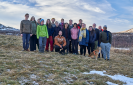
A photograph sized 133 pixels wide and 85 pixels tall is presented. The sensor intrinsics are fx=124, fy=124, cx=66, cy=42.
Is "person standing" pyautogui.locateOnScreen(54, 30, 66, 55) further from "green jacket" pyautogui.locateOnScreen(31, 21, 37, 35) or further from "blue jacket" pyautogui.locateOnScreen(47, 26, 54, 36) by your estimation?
"green jacket" pyautogui.locateOnScreen(31, 21, 37, 35)

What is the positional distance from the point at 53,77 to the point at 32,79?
61 centimetres

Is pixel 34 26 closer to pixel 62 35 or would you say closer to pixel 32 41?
pixel 32 41

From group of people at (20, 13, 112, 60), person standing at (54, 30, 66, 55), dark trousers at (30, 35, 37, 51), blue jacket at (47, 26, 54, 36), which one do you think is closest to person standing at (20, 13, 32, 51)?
group of people at (20, 13, 112, 60)

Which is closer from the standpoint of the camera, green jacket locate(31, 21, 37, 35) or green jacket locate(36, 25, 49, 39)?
green jacket locate(36, 25, 49, 39)

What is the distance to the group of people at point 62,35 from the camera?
7.44 metres

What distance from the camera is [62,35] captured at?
25.9ft

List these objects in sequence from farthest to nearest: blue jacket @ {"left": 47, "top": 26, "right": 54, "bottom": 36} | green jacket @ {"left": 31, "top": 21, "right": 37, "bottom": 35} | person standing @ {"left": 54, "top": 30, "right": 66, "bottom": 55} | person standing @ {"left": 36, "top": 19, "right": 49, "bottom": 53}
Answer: blue jacket @ {"left": 47, "top": 26, "right": 54, "bottom": 36} < green jacket @ {"left": 31, "top": 21, "right": 37, "bottom": 35} < person standing @ {"left": 36, "top": 19, "right": 49, "bottom": 53} < person standing @ {"left": 54, "top": 30, "right": 66, "bottom": 55}

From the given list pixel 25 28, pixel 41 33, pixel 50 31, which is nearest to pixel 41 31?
pixel 41 33

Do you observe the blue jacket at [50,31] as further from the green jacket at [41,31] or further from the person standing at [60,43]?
the person standing at [60,43]

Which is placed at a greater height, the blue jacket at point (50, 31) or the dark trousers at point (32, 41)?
the blue jacket at point (50, 31)

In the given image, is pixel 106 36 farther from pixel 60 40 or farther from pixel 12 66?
pixel 12 66

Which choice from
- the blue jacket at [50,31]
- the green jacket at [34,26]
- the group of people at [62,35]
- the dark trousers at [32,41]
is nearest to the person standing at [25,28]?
the group of people at [62,35]

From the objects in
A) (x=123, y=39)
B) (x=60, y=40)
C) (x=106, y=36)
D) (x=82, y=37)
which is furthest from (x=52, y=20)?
(x=123, y=39)

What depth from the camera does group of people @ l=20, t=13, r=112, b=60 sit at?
24.4ft
